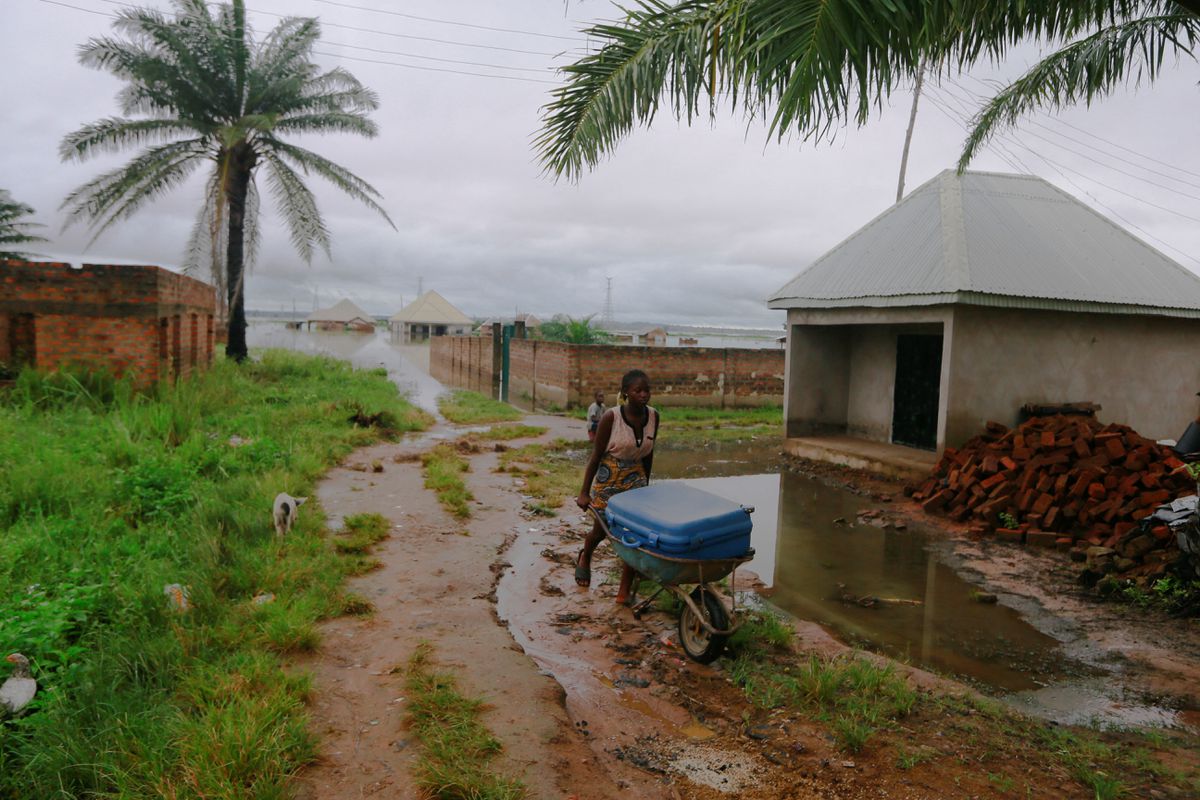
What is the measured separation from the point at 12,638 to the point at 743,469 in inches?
380

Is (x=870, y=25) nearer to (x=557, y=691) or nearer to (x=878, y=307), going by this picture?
(x=557, y=691)

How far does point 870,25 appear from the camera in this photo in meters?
3.82

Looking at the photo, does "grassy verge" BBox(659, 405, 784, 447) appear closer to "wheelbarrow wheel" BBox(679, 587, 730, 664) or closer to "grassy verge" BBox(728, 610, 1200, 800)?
"wheelbarrow wheel" BBox(679, 587, 730, 664)

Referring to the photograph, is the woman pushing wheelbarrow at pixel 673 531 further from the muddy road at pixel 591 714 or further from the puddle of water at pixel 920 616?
the puddle of water at pixel 920 616

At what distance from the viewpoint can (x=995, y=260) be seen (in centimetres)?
1016

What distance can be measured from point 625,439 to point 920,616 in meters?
2.70

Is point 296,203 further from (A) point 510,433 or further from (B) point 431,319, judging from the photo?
(B) point 431,319

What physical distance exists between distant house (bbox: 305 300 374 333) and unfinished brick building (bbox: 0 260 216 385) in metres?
92.8

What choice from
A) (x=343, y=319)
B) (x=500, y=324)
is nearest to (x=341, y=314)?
(x=343, y=319)

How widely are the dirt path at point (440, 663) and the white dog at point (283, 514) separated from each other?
560 millimetres

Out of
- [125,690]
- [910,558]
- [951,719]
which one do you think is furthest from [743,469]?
[125,690]

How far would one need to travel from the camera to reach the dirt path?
10.2 ft

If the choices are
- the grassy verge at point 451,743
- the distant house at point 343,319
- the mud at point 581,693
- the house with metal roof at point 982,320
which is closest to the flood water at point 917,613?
the mud at point 581,693

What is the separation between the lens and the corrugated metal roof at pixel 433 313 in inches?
3036
